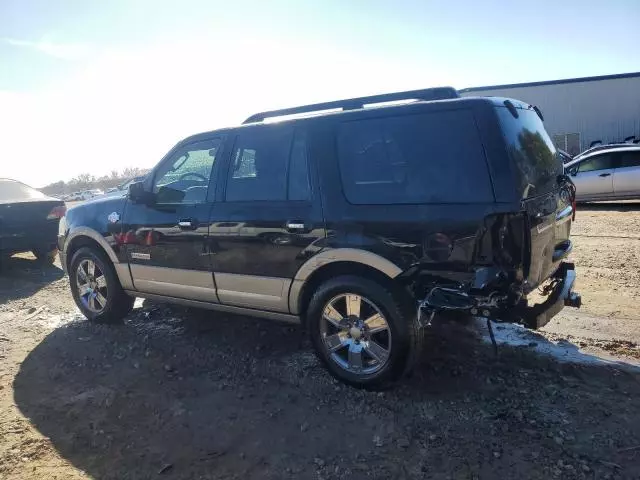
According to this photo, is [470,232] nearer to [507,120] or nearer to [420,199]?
[420,199]

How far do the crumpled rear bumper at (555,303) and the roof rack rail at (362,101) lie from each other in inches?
60.9

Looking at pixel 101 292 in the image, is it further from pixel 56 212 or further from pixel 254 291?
pixel 56 212

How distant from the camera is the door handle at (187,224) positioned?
14.5 ft

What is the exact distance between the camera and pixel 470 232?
316 cm

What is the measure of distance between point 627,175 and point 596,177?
25.8 inches

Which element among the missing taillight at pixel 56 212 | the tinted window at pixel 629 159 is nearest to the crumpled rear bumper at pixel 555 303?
the missing taillight at pixel 56 212

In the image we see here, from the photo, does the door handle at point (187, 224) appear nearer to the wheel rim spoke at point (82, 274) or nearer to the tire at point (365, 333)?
the tire at point (365, 333)

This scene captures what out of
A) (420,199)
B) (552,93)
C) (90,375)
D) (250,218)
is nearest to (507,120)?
(420,199)

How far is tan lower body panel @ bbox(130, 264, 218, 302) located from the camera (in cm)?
448

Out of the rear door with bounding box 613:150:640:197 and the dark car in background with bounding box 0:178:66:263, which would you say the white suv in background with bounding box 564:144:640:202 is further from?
the dark car in background with bounding box 0:178:66:263

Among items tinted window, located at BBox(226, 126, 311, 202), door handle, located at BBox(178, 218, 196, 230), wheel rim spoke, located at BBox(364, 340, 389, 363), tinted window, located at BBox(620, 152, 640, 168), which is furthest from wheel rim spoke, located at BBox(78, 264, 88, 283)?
tinted window, located at BBox(620, 152, 640, 168)

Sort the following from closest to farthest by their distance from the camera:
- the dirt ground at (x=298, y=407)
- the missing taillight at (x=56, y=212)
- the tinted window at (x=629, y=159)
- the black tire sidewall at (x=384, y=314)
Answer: the dirt ground at (x=298, y=407) → the black tire sidewall at (x=384, y=314) → the missing taillight at (x=56, y=212) → the tinted window at (x=629, y=159)

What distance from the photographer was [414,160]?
3.42 meters

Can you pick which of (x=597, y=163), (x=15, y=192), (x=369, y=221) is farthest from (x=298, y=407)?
(x=597, y=163)
